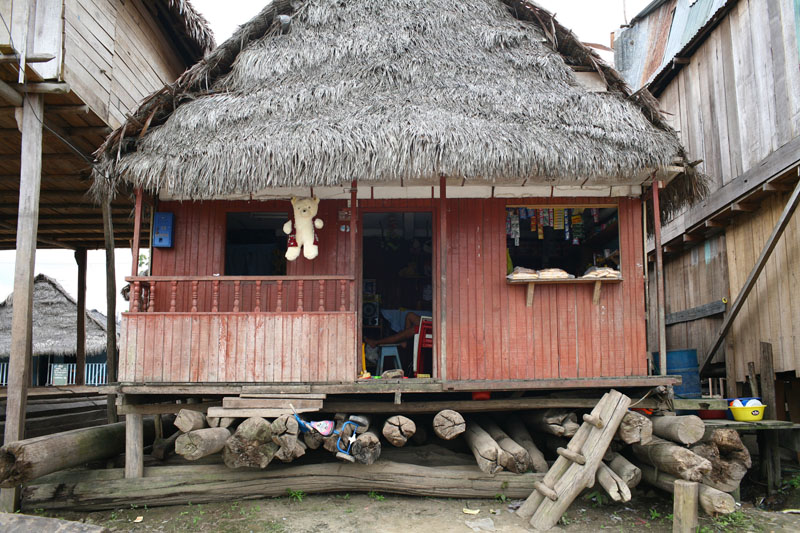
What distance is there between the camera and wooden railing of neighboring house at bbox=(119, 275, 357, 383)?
681 cm

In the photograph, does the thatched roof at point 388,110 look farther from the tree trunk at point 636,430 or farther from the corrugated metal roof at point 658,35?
the corrugated metal roof at point 658,35

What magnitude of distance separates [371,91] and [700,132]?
6.32 metres

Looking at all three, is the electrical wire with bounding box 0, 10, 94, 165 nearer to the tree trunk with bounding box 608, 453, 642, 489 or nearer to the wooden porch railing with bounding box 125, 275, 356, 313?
the wooden porch railing with bounding box 125, 275, 356, 313

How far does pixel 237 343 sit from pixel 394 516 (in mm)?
2559

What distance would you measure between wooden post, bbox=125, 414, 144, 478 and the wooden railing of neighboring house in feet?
1.84

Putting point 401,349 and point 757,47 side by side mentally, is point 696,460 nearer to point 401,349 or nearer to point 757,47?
point 401,349

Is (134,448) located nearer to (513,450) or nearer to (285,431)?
(285,431)

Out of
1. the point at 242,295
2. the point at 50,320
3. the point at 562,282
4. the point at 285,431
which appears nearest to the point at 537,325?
the point at 562,282

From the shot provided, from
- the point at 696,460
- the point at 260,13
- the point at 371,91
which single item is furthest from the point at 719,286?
the point at 260,13

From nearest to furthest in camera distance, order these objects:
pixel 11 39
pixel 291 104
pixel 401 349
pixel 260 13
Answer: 1. pixel 11 39
2. pixel 291 104
3. pixel 260 13
4. pixel 401 349

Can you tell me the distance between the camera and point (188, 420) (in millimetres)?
6324

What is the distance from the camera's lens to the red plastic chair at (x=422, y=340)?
8094 mm

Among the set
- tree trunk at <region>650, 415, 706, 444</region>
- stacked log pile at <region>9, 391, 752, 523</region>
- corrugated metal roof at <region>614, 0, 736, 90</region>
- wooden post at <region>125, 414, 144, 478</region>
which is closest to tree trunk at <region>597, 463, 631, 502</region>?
stacked log pile at <region>9, 391, 752, 523</region>

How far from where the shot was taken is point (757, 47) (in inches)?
343
